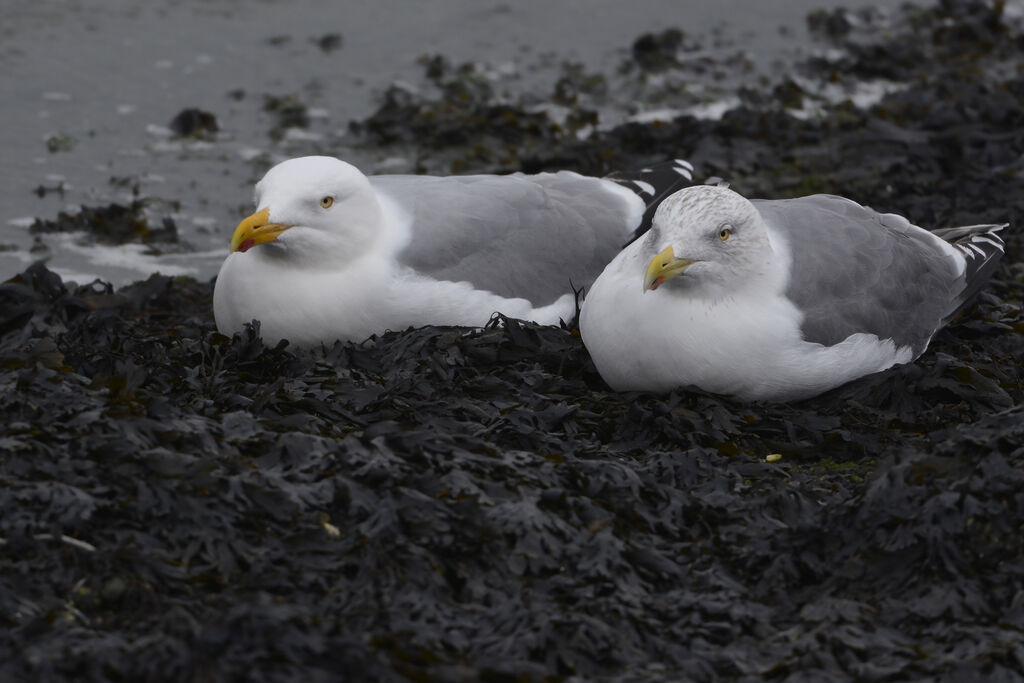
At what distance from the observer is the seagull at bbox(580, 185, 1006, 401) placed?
543 centimetres

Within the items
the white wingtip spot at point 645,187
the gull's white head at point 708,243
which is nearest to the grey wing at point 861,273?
the gull's white head at point 708,243

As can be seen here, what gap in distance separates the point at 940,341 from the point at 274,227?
3285mm

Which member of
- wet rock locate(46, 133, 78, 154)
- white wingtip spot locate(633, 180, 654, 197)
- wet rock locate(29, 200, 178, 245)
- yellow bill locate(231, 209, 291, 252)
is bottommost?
wet rock locate(29, 200, 178, 245)

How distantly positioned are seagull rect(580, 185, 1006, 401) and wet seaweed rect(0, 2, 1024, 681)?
0.14 meters

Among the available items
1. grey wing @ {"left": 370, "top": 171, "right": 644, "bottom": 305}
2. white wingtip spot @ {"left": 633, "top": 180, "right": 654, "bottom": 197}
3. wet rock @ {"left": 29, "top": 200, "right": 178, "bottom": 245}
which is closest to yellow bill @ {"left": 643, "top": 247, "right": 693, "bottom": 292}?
grey wing @ {"left": 370, "top": 171, "right": 644, "bottom": 305}

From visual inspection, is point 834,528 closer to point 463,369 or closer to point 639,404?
point 639,404

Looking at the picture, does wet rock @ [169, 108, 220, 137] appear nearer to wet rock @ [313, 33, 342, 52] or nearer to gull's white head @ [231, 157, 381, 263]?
wet rock @ [313, 33, 342, 52]

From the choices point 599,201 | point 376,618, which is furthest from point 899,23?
point 376,618

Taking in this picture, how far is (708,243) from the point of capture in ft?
17.7

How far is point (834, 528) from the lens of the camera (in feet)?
13.8

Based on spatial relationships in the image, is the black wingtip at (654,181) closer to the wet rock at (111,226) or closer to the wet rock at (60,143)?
the wet rock at (111,226)

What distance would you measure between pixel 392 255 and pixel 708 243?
1.56 meters

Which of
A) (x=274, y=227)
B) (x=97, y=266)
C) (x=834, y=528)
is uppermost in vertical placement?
(x=274, y=227)

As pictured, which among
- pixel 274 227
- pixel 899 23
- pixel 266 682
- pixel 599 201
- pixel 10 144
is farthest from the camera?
pixel 899 23
